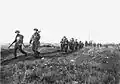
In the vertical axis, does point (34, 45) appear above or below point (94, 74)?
above

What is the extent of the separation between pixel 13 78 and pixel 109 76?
501 centimetres

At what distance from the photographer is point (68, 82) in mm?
7984

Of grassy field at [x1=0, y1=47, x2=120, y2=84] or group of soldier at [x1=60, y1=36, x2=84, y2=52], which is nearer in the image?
grassy field at [x1=0, y1=47, x2=120, y2=84]

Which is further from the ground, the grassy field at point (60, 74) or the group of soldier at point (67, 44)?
the group of soldier at point (67, 44)

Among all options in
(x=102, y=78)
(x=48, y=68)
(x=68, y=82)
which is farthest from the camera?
(x=48, y=68)

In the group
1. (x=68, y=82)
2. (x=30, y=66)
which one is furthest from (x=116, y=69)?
(x=30, y=66)

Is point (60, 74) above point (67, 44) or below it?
below

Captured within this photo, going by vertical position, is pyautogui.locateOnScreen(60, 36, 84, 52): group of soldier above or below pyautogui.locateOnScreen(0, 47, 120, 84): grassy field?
above

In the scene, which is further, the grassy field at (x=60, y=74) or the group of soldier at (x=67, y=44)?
the group of soldier at (x=67, y=44)

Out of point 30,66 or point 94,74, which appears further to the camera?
point 30,66

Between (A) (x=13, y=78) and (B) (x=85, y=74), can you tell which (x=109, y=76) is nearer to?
(B) (x=85, y=74)

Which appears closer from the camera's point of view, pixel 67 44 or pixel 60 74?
pixel 60 74

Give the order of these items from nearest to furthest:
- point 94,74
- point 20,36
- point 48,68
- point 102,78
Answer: point 102,78 < point 94,74 < point 48,68 < point 20,36

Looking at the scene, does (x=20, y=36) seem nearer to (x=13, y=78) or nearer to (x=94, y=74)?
(x=13, y=78)
